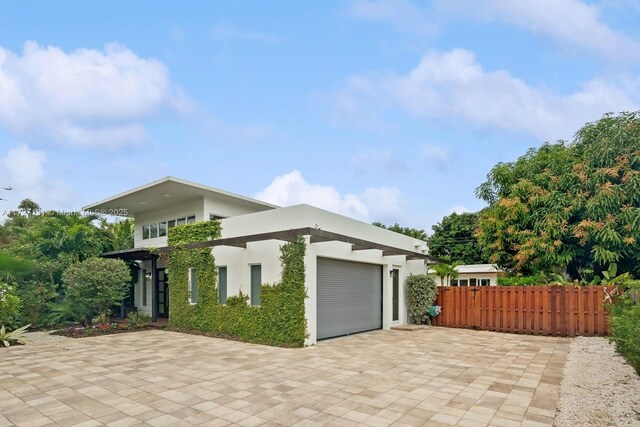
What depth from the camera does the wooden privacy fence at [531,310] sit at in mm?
→ 11953

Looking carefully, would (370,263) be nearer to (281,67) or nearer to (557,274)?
(281,67)

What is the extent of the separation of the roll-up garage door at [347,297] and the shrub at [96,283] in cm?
711

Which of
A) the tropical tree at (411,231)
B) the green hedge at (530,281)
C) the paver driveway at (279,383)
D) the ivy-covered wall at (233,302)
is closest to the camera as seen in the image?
the paver driveway at (279,383)

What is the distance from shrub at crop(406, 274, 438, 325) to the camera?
48.2 ft

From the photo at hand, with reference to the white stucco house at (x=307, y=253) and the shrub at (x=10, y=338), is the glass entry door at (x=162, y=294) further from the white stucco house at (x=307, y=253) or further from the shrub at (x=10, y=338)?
the shrub at (x=10, y=338)

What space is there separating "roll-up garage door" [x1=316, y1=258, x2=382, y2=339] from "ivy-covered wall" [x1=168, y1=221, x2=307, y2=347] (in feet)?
3.25

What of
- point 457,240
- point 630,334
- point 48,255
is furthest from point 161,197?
point 457,240

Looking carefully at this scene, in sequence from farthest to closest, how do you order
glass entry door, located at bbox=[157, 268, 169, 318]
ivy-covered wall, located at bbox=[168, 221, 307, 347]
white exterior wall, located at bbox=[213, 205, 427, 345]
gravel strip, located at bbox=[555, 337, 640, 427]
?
glass entry door, located at bbox=[157, 268, 169, 318]
white exterior wall, located at bbox=[213, 205, 427, 345]
ivy-covered wall, located at bbox=[168, 221, 307, 347]
gravel strip, located at bbox=[555, 337, 640, 427]

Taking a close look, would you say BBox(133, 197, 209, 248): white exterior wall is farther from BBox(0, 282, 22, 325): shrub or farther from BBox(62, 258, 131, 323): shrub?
BBox(0, 282, 22, 325): shrub

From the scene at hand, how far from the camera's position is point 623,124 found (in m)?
14.5

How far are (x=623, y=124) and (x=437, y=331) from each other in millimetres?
10154

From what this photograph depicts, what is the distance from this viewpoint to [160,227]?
17.0 meters

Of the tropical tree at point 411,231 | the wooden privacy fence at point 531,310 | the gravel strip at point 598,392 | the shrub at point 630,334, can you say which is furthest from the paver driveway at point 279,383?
the tropical tree at point 411,231

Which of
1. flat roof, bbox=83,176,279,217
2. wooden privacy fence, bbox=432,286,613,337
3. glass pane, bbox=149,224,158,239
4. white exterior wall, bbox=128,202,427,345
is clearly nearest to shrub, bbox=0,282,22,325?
flat roof, bbox=83,176,279,217
